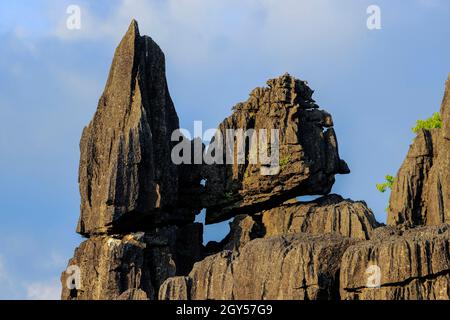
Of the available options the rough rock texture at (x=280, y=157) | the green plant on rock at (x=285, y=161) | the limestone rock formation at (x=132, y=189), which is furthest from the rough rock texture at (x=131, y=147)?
the green plant on rock at (x=285, y=161)

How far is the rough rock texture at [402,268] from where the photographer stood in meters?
61.3

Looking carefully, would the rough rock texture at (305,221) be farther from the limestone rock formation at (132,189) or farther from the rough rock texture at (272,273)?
the rough rock texture at (272,273)

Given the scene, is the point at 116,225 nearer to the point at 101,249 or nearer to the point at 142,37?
the point at 101,249

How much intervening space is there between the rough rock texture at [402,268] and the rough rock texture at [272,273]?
3.31ft

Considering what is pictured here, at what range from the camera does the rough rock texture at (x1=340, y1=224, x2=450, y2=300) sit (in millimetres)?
61344

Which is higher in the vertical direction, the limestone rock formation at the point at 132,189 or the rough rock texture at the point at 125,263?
the limestone rock formation at the point at 132,189

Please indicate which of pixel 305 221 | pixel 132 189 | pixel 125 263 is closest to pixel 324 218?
pixel 305 221

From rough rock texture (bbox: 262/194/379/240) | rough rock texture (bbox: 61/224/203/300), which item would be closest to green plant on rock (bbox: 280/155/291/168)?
rough rock texture (bbox: 262/194/379/240)

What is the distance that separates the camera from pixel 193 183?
84.3 meters

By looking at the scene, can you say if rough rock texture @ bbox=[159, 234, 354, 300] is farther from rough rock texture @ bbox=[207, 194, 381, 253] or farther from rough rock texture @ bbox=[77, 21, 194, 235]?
rough rock texture @ bbox=[77, 21, 194, 235]

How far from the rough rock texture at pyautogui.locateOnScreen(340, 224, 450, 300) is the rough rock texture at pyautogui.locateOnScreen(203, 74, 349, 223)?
1897cm

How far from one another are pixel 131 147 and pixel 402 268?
2181 cm
